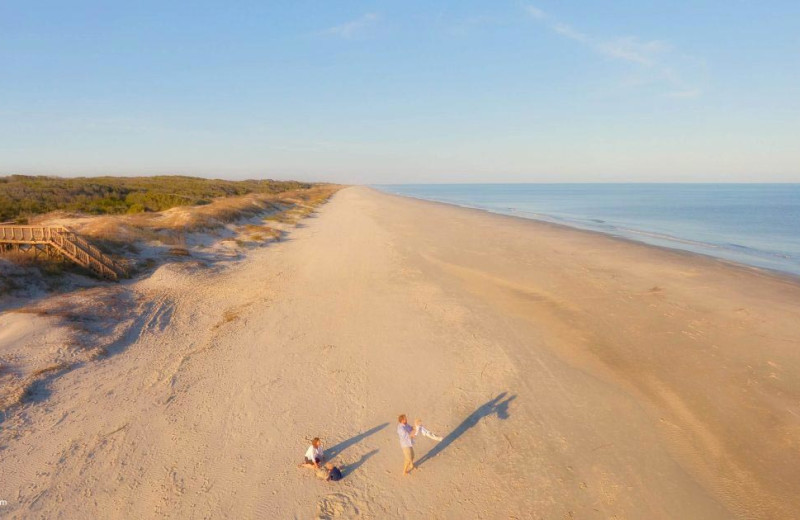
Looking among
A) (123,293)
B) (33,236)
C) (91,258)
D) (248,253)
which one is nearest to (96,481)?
(123,293)

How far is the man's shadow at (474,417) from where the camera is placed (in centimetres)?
827

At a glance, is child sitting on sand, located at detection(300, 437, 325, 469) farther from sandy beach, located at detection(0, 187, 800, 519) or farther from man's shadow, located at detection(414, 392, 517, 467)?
man's shadow, located at detection(414, 392, 517, 467)

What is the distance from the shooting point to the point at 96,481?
288 inches

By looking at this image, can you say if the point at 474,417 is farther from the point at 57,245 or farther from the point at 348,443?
the point at 57,245

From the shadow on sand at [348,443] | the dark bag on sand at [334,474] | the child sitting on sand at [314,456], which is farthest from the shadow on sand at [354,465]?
the child sitting on sand at [314,456]

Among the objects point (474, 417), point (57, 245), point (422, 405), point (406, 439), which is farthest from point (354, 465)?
point (57, 245)

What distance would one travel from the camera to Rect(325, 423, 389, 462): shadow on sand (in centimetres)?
809

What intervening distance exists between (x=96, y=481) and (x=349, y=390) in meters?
5.12

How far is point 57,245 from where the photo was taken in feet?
58.1

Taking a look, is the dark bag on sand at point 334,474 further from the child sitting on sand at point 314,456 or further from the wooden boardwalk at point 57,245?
the wooden boardwalk at point 57,245

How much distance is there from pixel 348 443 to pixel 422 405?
2.13 meters

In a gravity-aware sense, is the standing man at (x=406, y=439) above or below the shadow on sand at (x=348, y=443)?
above

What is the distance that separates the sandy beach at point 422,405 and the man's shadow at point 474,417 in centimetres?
4

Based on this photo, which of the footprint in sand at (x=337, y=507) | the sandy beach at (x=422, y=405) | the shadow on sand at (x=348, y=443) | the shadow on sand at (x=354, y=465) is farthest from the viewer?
the shadow on sand at (x=348, y=443)
